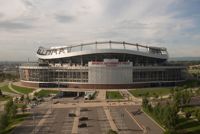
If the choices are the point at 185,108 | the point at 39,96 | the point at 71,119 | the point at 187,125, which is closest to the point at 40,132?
the point at 71,119

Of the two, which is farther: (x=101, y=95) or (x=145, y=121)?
(x=101, y=95)

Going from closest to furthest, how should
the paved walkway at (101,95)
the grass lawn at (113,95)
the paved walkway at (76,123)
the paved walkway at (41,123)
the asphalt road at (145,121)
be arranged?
1. the asphalt road at (145,121)
2. the paved walkway at (76,123)
3. the paved walkway at (41,123)
4. the paved walkway at (101,95)
5. the grass lawn at (113,95)

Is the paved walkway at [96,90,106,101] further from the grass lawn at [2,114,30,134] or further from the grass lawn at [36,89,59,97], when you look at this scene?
the grass lawn at [2,114,30,134]

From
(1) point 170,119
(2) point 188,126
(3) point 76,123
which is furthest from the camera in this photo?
(3) point 76,123

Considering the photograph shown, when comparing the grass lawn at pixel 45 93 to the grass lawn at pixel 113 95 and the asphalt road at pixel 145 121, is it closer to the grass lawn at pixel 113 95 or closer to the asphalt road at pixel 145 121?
the grass lawn at pixel 113 95

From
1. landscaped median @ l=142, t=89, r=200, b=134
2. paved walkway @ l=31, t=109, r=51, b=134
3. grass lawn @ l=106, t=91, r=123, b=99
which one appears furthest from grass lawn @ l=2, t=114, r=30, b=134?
grass lawn @ l=106, t=91, r=123, b=99

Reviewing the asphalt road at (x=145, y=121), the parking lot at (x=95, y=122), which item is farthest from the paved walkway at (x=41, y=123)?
the asphalt road at (x=145, y=121)

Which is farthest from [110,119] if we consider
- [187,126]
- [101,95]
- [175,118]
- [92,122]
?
[101,95]

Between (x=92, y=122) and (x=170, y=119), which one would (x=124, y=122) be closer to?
(x=92, y=122)
